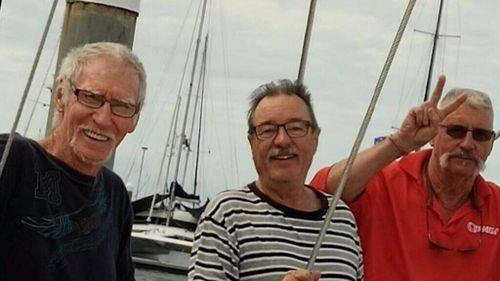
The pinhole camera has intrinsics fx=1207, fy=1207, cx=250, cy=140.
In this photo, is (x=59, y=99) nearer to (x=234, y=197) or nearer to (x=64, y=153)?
(x=64, y=153)

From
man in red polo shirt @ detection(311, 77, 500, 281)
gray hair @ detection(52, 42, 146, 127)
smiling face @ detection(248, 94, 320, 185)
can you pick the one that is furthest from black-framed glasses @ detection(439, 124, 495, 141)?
gray hair @ detection(52, 42, 146, 127)

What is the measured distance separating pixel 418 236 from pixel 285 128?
2.82ft

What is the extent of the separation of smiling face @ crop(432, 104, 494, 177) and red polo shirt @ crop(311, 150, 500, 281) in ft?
0.56

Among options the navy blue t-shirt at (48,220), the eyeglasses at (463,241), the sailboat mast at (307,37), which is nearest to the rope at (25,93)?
the navy blue t-shirt at (48,220)

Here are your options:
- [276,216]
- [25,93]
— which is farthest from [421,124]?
[25,93]

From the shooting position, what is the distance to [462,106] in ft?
14.4

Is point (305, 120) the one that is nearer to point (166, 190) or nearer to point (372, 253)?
point (372, 253)

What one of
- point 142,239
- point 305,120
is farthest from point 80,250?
point 142,239

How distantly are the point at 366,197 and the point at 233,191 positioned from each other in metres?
0.79

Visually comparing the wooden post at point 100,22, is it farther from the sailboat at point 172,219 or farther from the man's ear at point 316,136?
the sailboat at point 172,219

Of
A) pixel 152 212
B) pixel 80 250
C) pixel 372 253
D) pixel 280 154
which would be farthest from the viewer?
pixel 152 212

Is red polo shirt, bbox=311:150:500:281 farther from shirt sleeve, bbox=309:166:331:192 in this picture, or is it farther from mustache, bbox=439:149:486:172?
mustache, bbox=439:149:486:172

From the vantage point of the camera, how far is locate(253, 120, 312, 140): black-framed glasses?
383 cm

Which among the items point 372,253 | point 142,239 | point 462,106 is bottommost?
point 142,239
